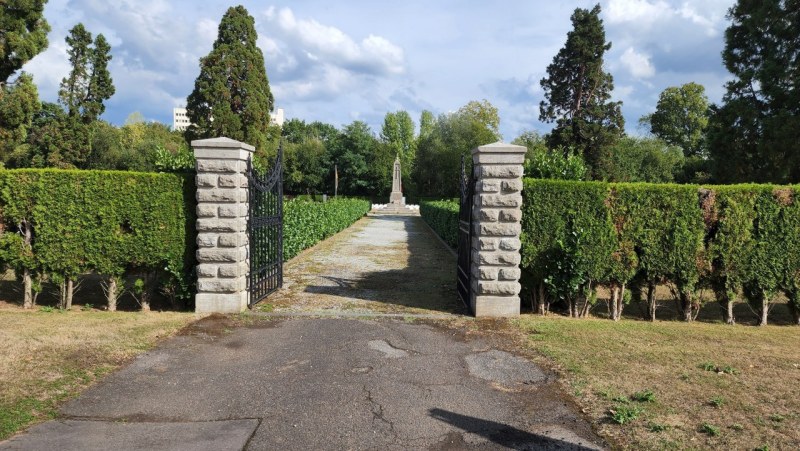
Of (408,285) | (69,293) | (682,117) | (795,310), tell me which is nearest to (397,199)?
(682,117)

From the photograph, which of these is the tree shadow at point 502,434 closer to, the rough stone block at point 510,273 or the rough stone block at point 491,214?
the rough stone block at point 510,273

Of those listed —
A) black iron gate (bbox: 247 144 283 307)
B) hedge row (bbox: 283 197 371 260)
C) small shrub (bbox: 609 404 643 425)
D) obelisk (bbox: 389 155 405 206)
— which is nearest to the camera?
small shrub (bbox: 609 404 643 425)

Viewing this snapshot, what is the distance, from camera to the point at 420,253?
56.4 feet

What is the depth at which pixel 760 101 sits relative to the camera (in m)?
20.9

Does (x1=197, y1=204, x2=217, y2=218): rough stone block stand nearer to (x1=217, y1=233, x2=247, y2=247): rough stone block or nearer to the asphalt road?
(x1=217, y1=233, x2=247, y2=247): rough stone block

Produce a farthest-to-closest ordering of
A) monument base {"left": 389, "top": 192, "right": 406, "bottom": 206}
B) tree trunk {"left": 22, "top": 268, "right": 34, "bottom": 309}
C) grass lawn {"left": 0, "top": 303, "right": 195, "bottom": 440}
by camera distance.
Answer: monument base {"left": 389, "top": 192, "right": 406, "bottom": 206} < tree trunk {"left": 22, "top": 268, "right": 34, "bottom": 309} < grass lawn {"left": 0, "top": 303, "right": 195, "bottom": 440}

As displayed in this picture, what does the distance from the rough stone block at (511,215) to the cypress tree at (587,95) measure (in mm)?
31599

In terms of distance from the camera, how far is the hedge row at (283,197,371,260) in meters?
14.4

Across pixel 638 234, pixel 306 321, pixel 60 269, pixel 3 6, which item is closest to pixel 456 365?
pixel 306 321

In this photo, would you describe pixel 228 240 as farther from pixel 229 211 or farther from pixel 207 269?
pixel 207 269

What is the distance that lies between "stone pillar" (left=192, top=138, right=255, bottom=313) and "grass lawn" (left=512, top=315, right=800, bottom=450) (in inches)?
182

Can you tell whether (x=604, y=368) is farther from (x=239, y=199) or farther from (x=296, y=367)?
(x=239, y=199)

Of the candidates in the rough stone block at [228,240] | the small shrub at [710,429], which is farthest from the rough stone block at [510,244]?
the rough stone block at [228,240]

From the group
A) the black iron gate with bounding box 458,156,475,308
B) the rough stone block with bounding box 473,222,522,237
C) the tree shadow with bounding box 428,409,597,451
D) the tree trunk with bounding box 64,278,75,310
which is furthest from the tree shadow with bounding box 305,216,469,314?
the tree shadow with bounding box 428,409,597,451
